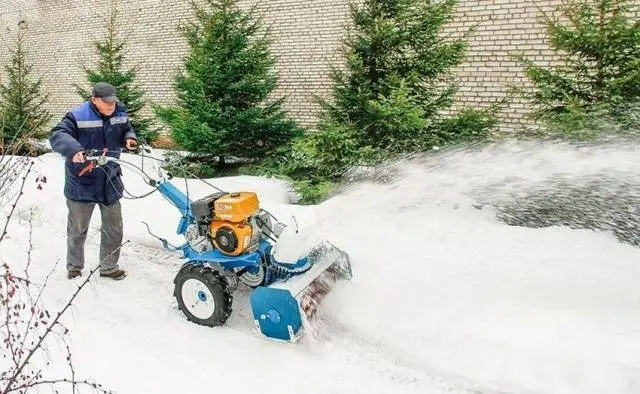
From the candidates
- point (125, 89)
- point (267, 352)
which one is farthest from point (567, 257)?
point (125, 89)

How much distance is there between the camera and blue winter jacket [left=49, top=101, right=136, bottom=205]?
175 inches

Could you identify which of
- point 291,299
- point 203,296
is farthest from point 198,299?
point 291,299

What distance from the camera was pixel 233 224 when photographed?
3758 mm

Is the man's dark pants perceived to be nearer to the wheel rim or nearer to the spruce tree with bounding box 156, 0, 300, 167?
the wheel rim

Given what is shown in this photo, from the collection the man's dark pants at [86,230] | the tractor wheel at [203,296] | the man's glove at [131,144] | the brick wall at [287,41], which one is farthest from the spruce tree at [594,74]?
the man's dark pants at [86,230]

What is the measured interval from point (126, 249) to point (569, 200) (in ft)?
14.9

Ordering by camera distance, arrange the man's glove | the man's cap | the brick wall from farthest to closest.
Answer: the brick wall
the man's glove
the man's cap

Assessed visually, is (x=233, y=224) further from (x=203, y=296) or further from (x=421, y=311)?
(x=421, y=311)

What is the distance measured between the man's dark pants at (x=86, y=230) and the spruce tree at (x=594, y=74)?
188 inches

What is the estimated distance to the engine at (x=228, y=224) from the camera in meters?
3.73

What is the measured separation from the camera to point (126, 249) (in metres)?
5.42

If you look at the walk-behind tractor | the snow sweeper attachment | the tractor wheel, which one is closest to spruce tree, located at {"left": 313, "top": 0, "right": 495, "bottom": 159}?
the walk-behind tractor

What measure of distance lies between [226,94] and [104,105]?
4.04 m

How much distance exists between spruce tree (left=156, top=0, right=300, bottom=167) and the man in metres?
3.31
